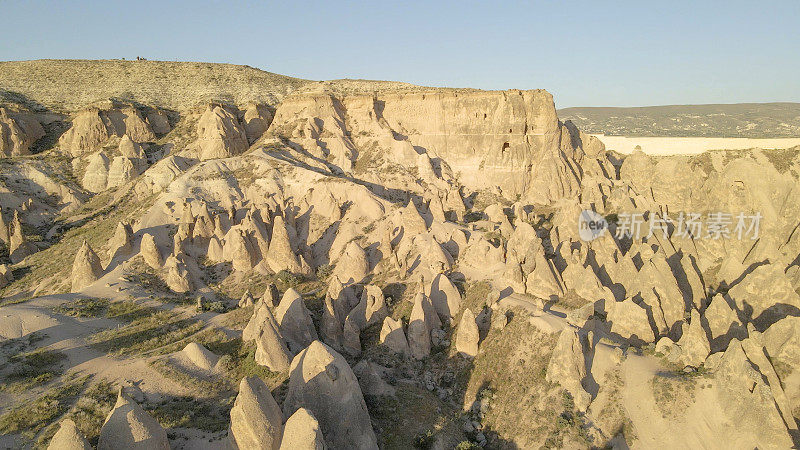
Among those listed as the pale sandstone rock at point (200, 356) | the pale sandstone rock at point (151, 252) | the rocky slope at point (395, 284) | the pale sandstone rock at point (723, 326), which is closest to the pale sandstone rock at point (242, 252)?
the rocky slope at point (395, 284)

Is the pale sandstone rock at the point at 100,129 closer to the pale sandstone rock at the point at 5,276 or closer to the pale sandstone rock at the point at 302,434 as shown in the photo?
the pale sandstone rock at the point at 5,276

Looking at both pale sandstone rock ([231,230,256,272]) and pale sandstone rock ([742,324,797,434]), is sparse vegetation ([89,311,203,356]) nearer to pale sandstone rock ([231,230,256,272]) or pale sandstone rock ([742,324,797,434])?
pale sandstone rock ([231,230,256,272])

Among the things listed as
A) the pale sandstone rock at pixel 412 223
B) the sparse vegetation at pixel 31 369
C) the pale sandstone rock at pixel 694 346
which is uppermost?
the pale sandstone rock at pixel 412 223

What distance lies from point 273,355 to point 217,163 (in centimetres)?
2790

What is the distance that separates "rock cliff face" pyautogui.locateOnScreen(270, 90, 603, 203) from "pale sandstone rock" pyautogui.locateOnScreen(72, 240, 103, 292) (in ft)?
77.0

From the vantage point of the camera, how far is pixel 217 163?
42.3 m

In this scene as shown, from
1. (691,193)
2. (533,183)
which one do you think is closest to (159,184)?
(533,183)

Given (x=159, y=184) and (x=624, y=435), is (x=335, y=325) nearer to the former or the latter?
(x=624, y=435)

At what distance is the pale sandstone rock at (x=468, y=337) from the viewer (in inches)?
888

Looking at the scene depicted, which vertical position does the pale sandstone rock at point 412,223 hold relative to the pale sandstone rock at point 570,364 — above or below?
above

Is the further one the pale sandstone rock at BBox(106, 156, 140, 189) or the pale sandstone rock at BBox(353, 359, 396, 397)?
the pale sandstone rock at BBox(106, 156, 140, 189)

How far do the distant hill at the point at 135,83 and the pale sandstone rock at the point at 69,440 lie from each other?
56.4m

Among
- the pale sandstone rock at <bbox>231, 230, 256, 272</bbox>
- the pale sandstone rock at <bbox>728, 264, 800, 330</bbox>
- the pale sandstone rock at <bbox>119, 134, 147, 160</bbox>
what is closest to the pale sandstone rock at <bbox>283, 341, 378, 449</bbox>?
the pale sandstone rock at <bbox>231, 230, 256, 272</bbox>

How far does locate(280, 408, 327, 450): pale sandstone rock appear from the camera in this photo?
45.0ft
